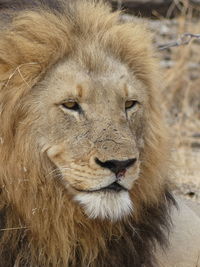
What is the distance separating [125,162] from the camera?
3.04 m

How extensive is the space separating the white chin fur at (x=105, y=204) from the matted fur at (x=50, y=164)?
0.13 meters

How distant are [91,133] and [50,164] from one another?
24 cm

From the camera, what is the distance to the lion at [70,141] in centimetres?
312

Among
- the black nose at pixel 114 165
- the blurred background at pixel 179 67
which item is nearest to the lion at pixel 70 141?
the black nose at pixel 114 165

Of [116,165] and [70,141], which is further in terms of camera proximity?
[70,141]

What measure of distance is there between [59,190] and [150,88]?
734mm

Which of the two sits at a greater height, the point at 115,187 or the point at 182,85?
the point at 182,85

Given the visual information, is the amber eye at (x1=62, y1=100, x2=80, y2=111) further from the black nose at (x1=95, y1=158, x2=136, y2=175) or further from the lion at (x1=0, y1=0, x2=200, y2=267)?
the black nose at (x1=95, y1=158, x2=136, y2=175)

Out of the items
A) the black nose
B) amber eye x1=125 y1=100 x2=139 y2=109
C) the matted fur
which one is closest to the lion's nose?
the black nose

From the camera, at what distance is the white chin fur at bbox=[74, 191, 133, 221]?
3061mm

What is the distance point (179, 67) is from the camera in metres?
7.95

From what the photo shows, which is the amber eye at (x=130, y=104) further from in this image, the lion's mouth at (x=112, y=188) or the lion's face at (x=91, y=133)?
the lion's mouth at (x=112, y=188)

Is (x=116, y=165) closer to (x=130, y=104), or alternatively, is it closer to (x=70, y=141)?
(x=70, y=141)

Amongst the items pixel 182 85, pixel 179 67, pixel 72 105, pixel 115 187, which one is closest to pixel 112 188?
pixel 115 187
